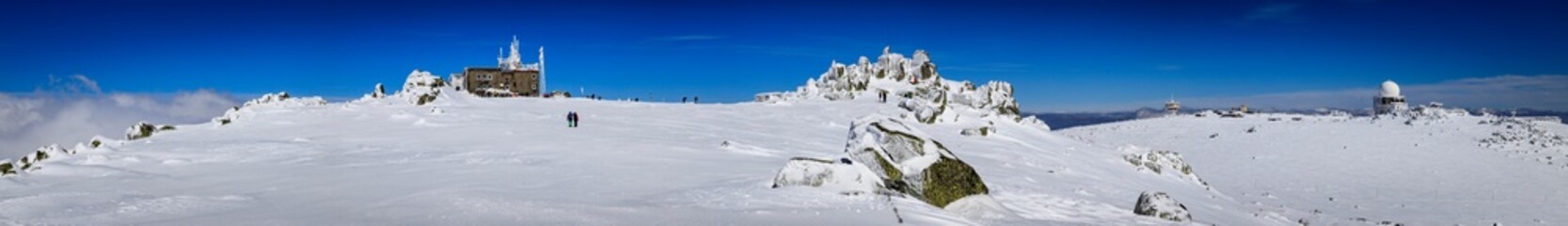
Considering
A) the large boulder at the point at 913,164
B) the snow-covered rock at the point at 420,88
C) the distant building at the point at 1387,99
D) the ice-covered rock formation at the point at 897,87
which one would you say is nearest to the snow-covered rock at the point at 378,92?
the snow-covered rock at the point at 420,88

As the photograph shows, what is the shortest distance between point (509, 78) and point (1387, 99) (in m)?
103

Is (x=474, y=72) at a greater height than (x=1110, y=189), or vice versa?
(x=474, y=72)

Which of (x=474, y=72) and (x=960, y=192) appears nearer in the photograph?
(x=960, y=192)

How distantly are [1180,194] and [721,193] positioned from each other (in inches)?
695

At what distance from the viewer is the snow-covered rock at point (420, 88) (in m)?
57.0

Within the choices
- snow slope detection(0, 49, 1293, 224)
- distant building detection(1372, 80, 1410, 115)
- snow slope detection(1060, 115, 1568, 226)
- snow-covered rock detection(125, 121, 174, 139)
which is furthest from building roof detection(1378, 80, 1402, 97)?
snow-covered rock detection(125, 121, 174, 139)

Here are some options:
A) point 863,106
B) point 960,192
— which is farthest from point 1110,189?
point 863,106

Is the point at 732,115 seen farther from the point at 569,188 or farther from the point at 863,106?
the point at 569,188

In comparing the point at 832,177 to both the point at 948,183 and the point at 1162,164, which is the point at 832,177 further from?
the point at 1162,164

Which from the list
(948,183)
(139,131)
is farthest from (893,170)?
(139,131)

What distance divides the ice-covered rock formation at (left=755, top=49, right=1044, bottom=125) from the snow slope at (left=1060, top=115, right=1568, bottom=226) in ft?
40.6

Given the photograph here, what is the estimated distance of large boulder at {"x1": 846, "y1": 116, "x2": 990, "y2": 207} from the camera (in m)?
13.8

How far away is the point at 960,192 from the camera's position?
13805mm

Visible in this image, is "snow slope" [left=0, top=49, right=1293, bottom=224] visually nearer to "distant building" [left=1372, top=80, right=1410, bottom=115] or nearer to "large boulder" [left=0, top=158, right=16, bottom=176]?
"large boulder" [left=0, top=158, right=16, bottom=176]
